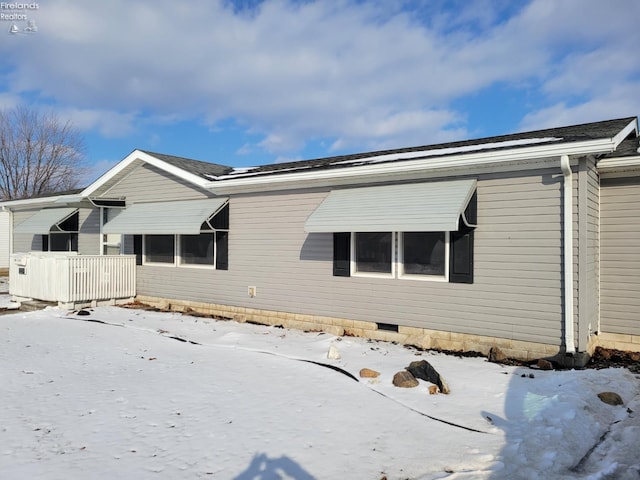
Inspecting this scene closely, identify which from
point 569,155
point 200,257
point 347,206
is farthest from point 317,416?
point 200,257

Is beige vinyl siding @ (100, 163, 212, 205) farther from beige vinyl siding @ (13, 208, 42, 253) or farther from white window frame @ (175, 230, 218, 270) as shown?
beige vinyl siding @ (13, 208, 42, 253)

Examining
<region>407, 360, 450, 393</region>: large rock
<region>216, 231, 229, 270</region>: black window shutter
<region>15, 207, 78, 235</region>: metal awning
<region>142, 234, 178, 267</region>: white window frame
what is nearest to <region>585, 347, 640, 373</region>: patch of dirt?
<region>407, 360, 450, 393</region>: large rock

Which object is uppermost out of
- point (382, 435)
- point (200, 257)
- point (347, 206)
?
point (347, 206)

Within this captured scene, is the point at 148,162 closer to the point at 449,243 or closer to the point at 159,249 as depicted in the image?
the point at 159,249

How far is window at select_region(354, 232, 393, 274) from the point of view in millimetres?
8242

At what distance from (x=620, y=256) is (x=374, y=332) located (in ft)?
14.0

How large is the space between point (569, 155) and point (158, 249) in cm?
976

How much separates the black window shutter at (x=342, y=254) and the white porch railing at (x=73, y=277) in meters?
6.41

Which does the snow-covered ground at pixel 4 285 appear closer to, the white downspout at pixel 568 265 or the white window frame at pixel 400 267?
the white window frame at pixel 400 267

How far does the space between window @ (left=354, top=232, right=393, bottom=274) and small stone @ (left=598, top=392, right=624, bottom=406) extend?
12.5ft

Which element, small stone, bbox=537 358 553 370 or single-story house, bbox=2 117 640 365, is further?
single-story house, bbox=2 117 640 365

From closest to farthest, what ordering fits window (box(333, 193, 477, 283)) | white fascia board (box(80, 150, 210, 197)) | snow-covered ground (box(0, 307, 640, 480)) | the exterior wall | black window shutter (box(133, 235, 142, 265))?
snow-covered ground (box(0, 307, 640, 480)) < window (box(333, 193, 477, 283)) < white fascia board (box(80, 150, 210, 197)) < black window shutter (box(133, 235, 142, 265)) < the exterior wall

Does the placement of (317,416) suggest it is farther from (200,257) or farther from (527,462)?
(200,257)

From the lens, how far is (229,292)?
34.3 ft
